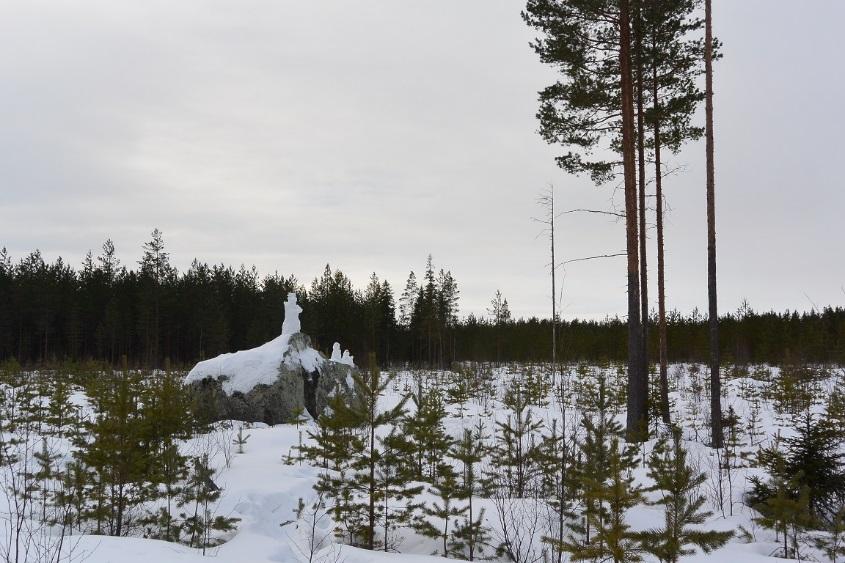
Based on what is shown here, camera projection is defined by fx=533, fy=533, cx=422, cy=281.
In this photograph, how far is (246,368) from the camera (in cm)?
1730

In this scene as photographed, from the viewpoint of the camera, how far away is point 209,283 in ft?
184

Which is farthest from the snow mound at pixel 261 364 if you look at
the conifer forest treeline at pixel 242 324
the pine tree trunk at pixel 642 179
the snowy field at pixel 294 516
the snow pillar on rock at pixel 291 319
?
the conifer forest treeline at pixel 242 324

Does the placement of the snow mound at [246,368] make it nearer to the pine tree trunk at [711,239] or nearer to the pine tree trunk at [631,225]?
the pine tree trunk at [631,225]

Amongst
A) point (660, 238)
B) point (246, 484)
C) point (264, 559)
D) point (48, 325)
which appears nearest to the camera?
point (264, 559)

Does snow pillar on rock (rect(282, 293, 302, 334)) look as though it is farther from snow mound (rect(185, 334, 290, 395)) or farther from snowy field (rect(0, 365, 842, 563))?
snowy field (rect(0, 365, 842, 563))

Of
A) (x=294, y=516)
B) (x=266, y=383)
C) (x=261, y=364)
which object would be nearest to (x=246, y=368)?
(x=261, y=364)

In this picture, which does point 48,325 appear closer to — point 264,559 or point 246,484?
point 246,484

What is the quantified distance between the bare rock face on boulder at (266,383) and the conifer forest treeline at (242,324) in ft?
86.0

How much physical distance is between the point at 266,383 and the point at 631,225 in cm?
1178

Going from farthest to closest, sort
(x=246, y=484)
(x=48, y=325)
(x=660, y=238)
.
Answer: (x=48, y=325) → (x=660, y=238) → (x=246, y=484)

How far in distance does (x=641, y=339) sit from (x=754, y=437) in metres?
3.85

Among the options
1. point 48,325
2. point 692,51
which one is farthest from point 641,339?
point 48,325

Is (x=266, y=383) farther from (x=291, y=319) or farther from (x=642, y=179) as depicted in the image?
(x=642, y=179)

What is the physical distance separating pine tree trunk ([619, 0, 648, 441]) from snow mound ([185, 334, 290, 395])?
10.3 m
